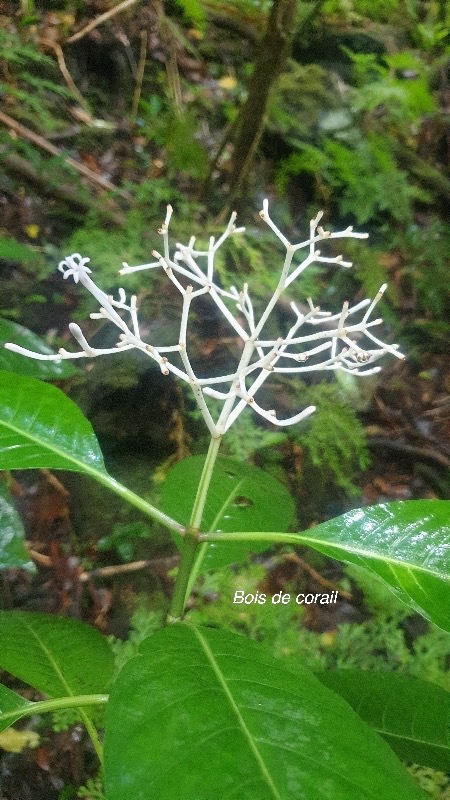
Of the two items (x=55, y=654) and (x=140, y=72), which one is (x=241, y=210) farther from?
(x=55, y=654)

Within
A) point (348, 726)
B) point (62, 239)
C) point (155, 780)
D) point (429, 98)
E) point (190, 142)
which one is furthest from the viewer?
point (429, 98)

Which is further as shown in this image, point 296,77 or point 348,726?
point 296,77

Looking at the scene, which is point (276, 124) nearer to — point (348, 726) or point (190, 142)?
point (190, 142)

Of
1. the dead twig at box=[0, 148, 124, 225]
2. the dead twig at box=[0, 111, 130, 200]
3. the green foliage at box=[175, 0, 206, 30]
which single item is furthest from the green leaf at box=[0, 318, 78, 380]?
the green foliage at box=[175, 0, 206, 30]

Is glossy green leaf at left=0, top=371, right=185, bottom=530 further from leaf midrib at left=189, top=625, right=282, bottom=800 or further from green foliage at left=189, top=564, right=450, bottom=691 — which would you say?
green foliage at left=189, top=564, right=450, bottom=691

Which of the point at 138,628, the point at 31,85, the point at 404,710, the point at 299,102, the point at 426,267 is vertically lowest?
the point at 138,628

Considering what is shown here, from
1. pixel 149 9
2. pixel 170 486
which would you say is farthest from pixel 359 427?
pixel 149 9

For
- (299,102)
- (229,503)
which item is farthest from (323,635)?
(299,102)
